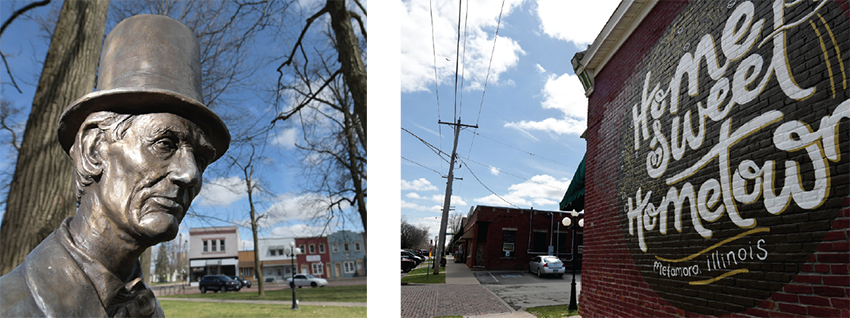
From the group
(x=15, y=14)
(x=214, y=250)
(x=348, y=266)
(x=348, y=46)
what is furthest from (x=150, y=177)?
(x=214, y=250)

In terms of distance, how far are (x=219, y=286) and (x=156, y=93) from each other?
38.6 metres

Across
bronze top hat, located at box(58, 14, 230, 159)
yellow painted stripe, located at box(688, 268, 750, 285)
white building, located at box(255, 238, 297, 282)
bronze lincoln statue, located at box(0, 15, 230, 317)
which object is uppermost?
bronze top hat, located at box(58, 14, 230, 159)

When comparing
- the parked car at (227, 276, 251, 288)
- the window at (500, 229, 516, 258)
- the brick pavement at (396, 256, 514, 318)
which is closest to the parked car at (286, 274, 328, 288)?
the parked car at (227, 276, 251, 288)

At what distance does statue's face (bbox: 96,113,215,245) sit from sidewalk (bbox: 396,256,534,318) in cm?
965

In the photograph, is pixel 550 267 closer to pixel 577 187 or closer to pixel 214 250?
pixel 577 187

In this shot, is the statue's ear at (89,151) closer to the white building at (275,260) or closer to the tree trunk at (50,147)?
the tree trunk at (50,147)

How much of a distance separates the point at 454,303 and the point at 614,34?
8.82 m

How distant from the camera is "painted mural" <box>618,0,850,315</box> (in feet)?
11.5

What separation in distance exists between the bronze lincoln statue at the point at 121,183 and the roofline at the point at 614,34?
24.5 feet

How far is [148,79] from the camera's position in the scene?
4.36 feet

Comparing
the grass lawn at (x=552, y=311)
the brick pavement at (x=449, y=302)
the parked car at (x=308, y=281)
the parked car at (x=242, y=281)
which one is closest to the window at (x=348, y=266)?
the parked car at (x=308, y=281)

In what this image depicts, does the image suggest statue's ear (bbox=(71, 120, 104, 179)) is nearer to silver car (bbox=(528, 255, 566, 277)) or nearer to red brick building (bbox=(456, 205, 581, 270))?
silver car (bbox=(528, 255, 566, 277))

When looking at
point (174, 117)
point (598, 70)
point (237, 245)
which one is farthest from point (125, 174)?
point (237, 245)

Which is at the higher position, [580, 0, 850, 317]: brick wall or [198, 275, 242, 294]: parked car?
[580, 0, 850, 317]: brick wall
